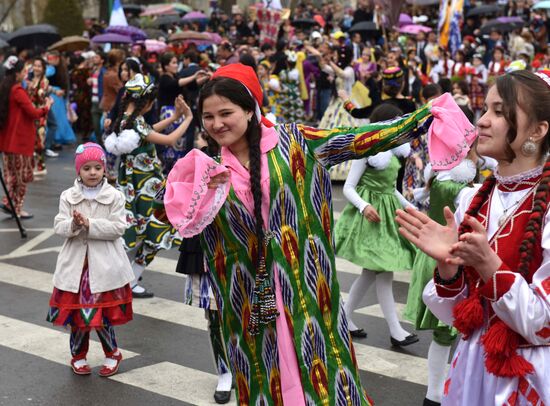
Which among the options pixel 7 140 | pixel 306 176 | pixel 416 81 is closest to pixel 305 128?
pixel 306 176

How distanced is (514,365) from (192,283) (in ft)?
9.91

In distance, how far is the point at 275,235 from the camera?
3.73 metres

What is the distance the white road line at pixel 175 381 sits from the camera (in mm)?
5816

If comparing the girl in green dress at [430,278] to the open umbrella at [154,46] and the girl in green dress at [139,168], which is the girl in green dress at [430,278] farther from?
the open umbrella at [154,46]

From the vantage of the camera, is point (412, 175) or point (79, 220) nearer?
point (79, 220)

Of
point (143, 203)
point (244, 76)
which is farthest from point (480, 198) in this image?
point (143, 203)

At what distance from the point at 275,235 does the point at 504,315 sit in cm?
102

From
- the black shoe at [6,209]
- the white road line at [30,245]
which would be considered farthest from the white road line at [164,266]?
the black shoe at [6,209]

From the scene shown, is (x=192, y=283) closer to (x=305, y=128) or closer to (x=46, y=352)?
(x=46, y=352)

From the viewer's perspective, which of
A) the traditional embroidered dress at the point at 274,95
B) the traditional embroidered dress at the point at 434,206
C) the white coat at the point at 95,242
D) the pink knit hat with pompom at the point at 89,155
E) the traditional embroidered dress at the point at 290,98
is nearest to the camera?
the traditional embroidered dress at the point at 434,206

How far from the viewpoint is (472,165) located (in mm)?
5969

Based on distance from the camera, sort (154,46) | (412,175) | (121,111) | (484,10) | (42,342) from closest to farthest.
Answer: (42,342) → (121,111) → (412,175) → (154,46) → (484,10)

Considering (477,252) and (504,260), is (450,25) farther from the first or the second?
(477,252)

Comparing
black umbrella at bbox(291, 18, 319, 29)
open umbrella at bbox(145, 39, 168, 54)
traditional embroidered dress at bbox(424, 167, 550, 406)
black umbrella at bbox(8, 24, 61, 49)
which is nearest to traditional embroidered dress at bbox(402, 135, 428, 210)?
traditional embroidered dress at bbox(424, 167, 550, 406)
